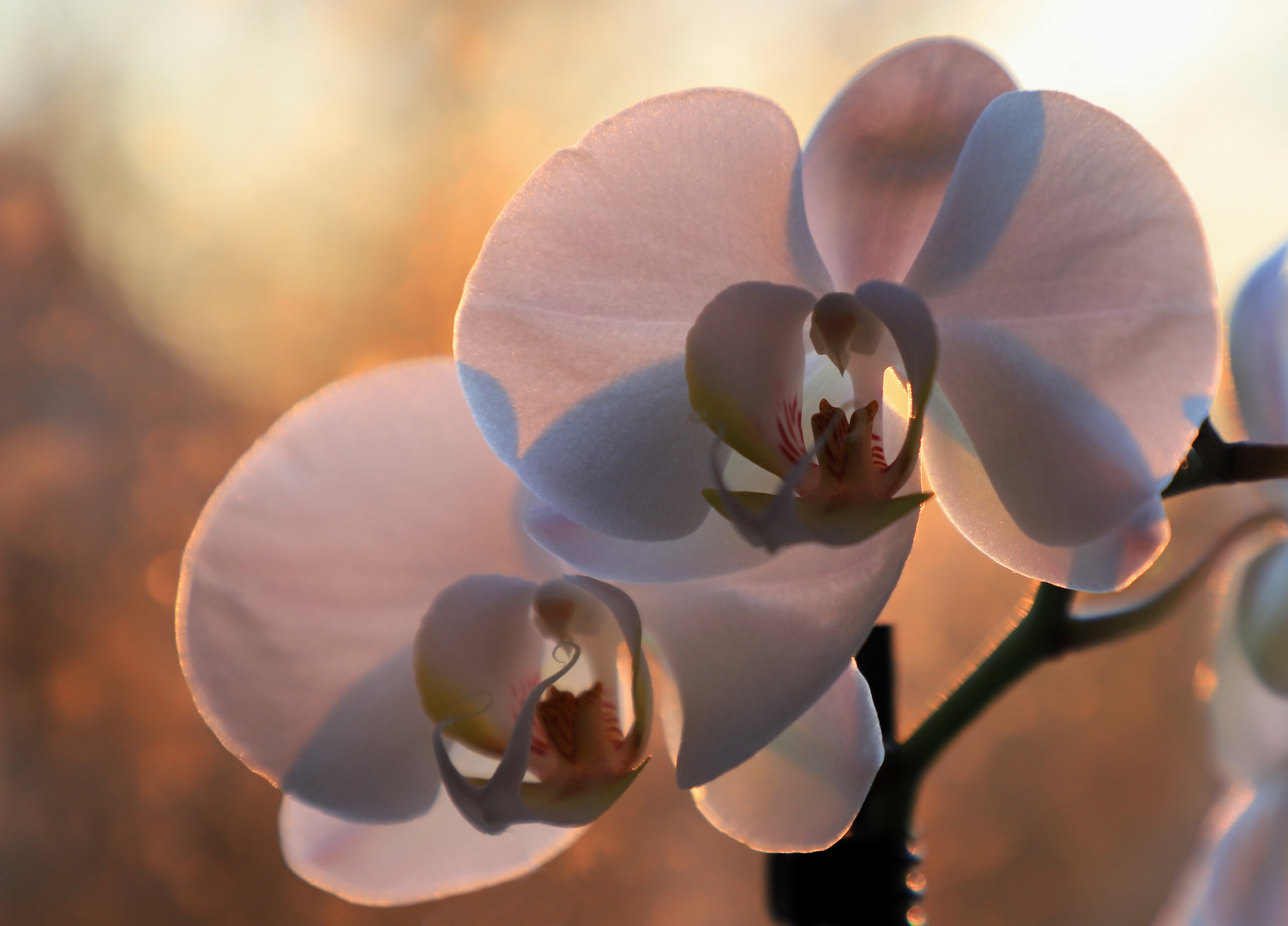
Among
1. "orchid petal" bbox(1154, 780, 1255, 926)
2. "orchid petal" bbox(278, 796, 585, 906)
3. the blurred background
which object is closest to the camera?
"orchid petal" bbox(278, 796, 585, 906)

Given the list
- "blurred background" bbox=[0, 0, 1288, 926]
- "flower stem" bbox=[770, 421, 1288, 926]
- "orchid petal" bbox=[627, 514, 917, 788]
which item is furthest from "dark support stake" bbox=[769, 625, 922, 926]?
"blurred background" bbox=[0, 0, 1288, 926]

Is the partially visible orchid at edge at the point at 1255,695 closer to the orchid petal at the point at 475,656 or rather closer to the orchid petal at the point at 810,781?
the orchid petal at the point at 810,781

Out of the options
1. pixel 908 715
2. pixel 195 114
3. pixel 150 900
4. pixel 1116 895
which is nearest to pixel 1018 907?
pixel 1116 895

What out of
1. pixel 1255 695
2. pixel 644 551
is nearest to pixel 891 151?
pixel 644 551

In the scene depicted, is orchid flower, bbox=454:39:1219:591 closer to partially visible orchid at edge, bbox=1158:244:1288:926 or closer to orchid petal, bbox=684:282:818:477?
orchid petal, bbox=684:282:818:477

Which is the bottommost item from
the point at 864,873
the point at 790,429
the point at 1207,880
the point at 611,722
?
the point at 1207,880

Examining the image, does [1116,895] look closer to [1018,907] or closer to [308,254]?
[1018,907]

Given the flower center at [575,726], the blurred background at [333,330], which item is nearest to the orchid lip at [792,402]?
the flower center at [575,726]

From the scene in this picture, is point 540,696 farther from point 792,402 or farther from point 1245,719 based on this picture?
point 1245,719
